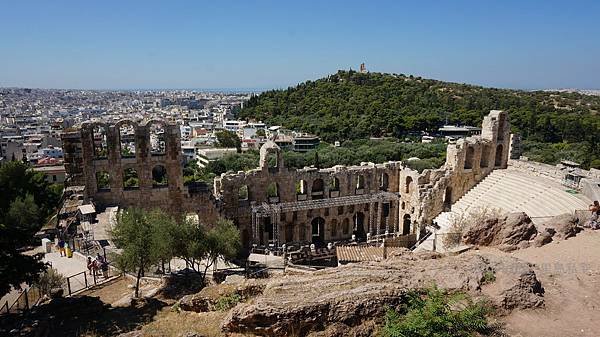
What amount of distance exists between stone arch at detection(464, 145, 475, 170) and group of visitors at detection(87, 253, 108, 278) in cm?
2396

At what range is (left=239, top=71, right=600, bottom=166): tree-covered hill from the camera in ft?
233

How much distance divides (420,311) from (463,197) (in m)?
23.4

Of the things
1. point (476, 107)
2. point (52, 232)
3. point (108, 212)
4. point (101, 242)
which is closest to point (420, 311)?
point (101, 242)

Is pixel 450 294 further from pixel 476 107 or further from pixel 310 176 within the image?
pixel 476 107

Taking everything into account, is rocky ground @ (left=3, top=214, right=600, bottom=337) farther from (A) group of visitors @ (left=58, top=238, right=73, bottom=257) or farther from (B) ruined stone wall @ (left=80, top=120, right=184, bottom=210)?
(B) ruined stone wall @ (left=80, top=120, right=184, bottom=210)

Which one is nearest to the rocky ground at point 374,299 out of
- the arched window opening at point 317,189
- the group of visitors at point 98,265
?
the group of visitors at point 98,265

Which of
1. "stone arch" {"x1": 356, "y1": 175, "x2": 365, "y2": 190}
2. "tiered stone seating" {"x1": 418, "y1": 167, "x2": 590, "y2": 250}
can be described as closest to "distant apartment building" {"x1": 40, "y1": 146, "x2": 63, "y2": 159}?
"stone arch" {"x1": 356, "y1": 175, "x2": 365, "y2": 190}

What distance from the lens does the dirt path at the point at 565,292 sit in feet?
29.6

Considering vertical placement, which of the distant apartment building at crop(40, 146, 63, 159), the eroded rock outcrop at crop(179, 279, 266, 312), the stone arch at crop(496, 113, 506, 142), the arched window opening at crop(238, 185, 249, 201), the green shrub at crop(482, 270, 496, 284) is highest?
the stone arch at crop(496, 113, 506, 142)

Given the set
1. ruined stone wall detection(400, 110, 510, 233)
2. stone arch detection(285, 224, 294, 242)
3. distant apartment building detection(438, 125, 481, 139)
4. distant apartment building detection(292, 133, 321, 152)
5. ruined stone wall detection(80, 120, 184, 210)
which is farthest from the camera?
distant apartment building detection(292, 133, 321, 152)

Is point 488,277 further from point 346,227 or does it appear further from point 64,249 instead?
point 346,227

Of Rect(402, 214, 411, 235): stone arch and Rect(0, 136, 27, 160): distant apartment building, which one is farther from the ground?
Rect(402, 214, 411, 235): stone arch

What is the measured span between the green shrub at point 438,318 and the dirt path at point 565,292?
1.01 m

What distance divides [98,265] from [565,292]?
17.8 m
